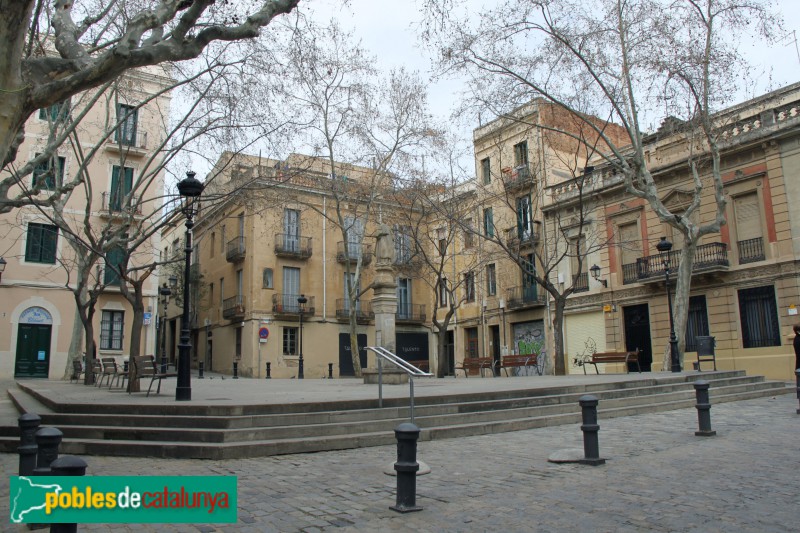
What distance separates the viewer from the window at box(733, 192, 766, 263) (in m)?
23.0

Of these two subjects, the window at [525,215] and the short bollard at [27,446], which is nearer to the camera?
the short bollard at [27,446]

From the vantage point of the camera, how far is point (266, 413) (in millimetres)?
9023

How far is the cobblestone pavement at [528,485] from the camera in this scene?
4.89 m

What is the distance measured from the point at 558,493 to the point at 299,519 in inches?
97.3

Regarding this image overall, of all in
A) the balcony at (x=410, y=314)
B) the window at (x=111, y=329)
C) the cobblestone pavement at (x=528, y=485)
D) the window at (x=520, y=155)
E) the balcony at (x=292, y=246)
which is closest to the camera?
the cobblestone pavement at (x=528, y=485)

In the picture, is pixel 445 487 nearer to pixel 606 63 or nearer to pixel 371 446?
pixel 371 446

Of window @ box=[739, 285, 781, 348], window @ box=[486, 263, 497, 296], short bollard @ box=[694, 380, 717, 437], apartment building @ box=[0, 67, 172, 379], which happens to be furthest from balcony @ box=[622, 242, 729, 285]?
apartment building @ box=[0, 67, 172, 379]

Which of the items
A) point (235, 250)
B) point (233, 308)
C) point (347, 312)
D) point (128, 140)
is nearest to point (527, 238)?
point (347, 312)

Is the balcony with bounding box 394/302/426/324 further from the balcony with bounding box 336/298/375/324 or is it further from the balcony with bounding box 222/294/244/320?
the balcony with bounding box 222/294/244/320

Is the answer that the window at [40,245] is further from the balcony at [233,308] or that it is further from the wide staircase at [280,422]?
the wide staircase at [280,422]

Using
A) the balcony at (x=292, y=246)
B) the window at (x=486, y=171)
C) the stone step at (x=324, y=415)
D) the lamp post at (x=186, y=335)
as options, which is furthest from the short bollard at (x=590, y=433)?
the balcony at (x=292, y=246)

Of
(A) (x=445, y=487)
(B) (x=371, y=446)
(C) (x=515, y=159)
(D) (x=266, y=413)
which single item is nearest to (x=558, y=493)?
(A) (x=445, y=487)

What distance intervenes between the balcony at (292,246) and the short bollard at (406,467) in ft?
101

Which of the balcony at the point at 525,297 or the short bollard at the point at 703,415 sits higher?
the balcony at the point at 525,297
